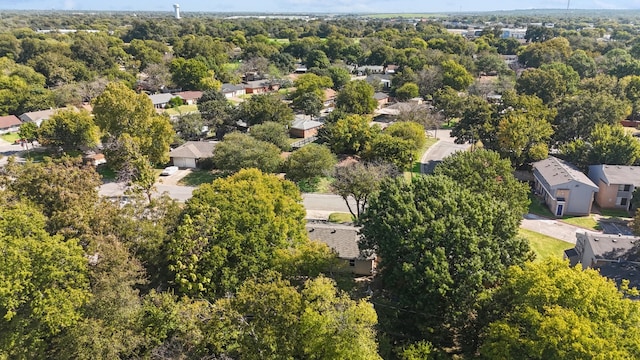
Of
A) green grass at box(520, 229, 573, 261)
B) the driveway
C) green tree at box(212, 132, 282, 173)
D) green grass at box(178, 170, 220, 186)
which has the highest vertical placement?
green tree at box(212, 132, 282, 173)

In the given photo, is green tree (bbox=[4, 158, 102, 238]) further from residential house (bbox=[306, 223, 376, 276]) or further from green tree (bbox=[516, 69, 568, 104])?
green tree (bbox=[516, 69, 568, 104])

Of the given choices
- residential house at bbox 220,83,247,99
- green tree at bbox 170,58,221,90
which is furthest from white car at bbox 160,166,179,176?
green tree at bbox 170,58,221,90

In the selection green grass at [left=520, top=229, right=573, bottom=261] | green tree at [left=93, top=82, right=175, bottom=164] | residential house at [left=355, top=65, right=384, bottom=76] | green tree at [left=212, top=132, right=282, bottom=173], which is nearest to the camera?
green grass at [left=520, top=229, right=573, bottom=261]

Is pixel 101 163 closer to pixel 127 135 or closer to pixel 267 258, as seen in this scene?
pixel 127 135

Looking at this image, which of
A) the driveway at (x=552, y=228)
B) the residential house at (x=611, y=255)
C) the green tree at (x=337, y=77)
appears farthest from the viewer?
the green tree at (x=337, y=77)

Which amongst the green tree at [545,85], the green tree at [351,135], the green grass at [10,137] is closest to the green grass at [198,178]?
the green tree at [351,135]

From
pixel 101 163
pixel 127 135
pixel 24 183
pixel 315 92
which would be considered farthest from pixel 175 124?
pixel 24 183

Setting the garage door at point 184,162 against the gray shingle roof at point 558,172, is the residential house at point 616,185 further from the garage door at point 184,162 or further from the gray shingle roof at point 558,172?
the garage door at point 184,162
